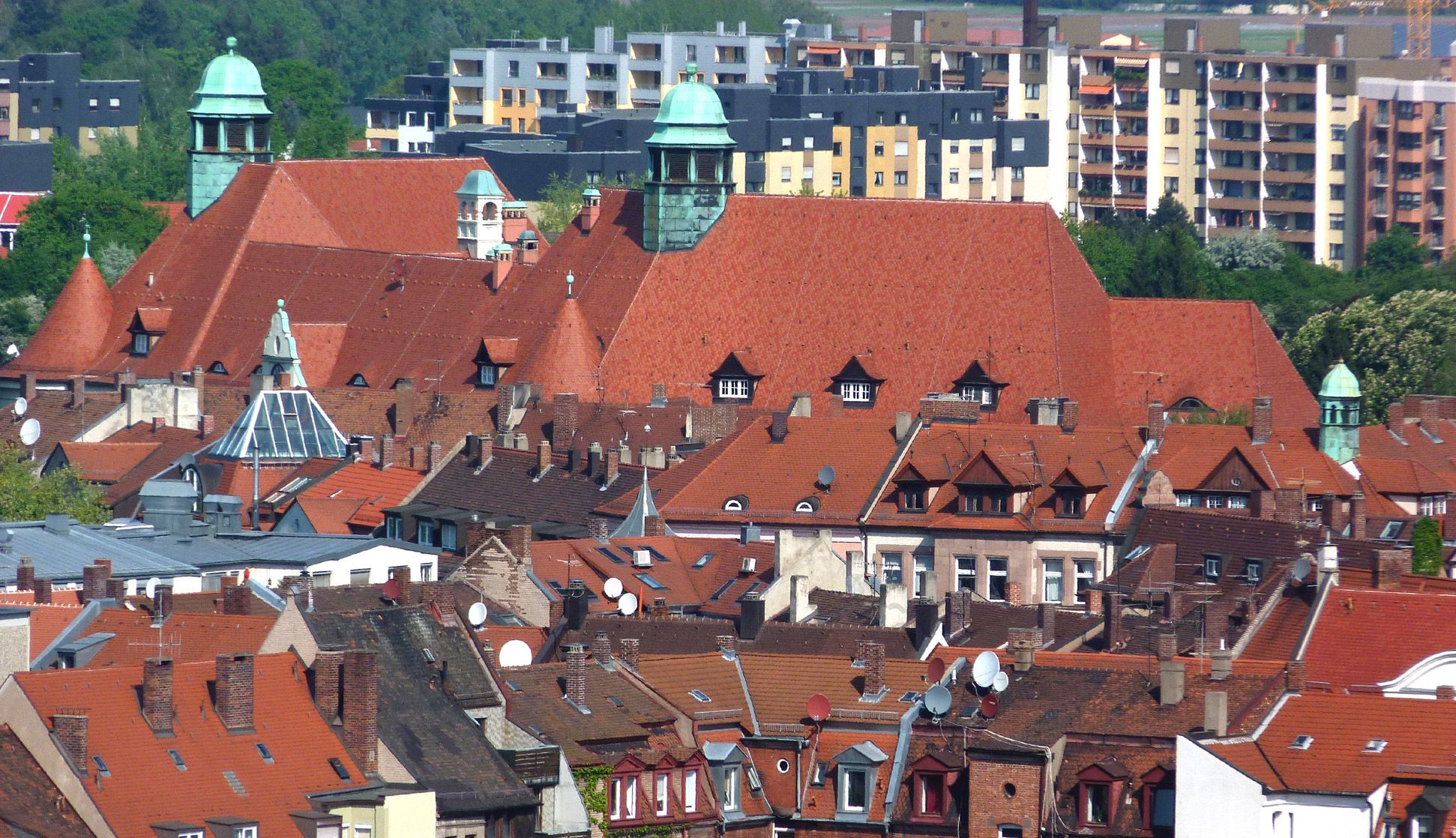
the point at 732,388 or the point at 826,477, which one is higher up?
the point at 732,388

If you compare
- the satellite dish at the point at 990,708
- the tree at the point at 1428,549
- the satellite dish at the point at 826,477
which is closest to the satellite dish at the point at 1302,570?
the tree at the point at 1428,549

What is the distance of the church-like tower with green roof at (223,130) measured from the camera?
132 m

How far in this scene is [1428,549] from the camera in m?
86.9

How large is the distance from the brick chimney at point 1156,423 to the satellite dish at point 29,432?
35.1 meters

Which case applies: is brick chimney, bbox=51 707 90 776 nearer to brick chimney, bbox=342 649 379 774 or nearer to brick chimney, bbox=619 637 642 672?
brick chimney, bbox=342 649 379 774

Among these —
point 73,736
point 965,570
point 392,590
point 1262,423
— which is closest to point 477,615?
point 392,590

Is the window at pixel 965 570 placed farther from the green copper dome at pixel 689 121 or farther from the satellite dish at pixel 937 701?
the satellite dish at pixel 937 701

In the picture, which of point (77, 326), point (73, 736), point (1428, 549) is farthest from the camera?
point (77, 326)

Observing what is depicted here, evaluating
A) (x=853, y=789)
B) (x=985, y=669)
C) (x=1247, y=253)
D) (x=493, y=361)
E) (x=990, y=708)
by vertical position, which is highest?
(x=1247, y=253)

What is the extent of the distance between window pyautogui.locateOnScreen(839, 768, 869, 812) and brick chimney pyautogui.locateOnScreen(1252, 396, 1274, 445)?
33.1 metres

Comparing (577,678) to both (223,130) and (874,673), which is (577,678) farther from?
(223,130)

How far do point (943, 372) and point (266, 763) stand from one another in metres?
50.6

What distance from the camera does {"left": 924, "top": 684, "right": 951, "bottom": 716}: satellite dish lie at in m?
68.9

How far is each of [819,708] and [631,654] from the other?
145 inches
